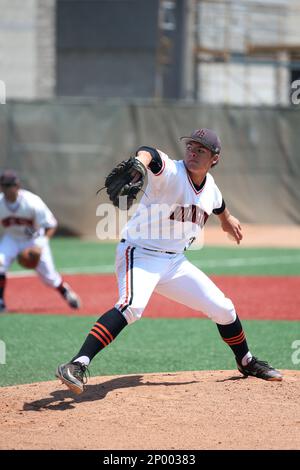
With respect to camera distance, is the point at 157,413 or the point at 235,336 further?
the point at 235,336

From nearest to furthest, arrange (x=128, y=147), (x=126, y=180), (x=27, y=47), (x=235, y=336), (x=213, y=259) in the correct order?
(x=126, y=180), (x=235, y=336), (x=213, y=259), (x=128, y=147), (x=27, y=47)

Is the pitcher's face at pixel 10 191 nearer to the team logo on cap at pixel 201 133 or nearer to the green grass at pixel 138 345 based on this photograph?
the green grass at pixel 138 345

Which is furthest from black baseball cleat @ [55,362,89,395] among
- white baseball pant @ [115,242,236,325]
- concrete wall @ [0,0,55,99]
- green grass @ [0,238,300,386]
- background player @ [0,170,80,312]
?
concrete wall @ [0,0,55,99]

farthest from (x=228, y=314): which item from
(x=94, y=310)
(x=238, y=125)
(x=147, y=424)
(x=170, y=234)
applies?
(x=238, y=125)

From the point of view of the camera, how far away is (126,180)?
5.27 m

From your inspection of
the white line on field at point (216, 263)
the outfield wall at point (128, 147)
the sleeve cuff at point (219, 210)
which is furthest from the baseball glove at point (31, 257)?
the outfield wall at point (128, 147)

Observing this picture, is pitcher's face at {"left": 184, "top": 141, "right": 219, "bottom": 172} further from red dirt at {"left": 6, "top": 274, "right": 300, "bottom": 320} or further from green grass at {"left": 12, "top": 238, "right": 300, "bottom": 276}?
green grass at {"left": 12, "top": 238, "right": 300, "bottom": 276}

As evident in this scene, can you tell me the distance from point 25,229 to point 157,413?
5781mm

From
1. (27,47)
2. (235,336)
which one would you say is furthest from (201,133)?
(27,47)

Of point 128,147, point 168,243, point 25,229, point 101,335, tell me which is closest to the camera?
point 101,335

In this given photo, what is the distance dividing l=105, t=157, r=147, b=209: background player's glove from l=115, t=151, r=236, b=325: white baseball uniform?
51 centimetres

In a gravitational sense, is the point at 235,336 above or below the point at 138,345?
above

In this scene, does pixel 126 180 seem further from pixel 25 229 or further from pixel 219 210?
pixel 25 229
